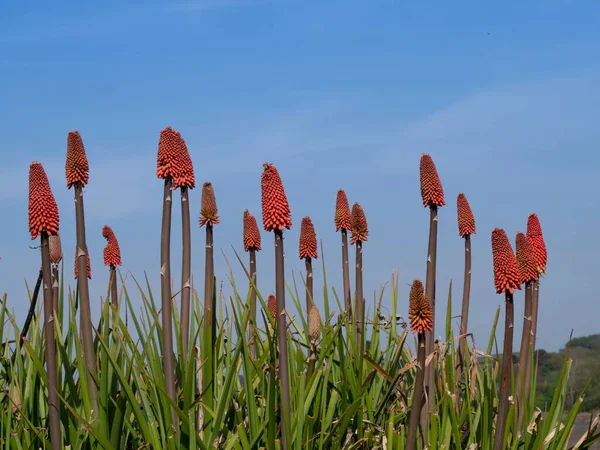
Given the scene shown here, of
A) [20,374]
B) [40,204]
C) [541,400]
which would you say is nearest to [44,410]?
[20,374]

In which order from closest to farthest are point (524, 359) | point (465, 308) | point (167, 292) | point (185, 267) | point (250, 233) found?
point (167, 292) → point (185, 267) → point (524, 359) → point (250, 233) → point (465, 308)

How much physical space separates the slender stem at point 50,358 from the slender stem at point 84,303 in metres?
0.42

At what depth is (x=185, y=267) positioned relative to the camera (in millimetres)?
6996

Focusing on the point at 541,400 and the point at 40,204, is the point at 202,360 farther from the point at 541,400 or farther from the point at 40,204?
the point at 541,400

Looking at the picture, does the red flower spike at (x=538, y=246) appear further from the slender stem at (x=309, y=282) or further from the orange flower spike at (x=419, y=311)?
the slender stem at (x=309, y=282)

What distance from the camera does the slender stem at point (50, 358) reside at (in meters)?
6.17

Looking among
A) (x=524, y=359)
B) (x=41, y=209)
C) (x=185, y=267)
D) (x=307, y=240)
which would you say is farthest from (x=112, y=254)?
(x=524, y=359)

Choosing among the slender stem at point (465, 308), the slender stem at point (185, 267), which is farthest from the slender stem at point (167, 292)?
the slender stem at point (465, 308)

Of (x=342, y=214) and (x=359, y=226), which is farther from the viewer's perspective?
(x=342, y=214)

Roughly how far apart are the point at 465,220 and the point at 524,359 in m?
2.22

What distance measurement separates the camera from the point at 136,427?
7707 millimetres

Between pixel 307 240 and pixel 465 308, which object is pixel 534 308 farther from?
pixel 307 240

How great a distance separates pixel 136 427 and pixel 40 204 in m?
2.59

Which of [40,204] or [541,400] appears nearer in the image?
[40,204]
